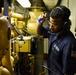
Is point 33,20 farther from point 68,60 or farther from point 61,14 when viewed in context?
point 68,60

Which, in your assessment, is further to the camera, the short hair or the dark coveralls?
the short hair

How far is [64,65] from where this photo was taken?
2119 millimetres

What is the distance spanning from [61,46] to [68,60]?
7.3 inches

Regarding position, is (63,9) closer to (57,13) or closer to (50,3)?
(57,13)

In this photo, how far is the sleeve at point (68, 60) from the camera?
209cm

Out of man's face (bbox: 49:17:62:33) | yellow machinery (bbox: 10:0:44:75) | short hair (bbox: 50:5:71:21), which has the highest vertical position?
short hair (bbox: 50:5:71:21)

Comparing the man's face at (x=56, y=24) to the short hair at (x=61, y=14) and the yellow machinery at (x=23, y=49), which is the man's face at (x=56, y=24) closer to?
the short hair at (x=61, y=14)

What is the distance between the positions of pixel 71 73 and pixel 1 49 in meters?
1.02

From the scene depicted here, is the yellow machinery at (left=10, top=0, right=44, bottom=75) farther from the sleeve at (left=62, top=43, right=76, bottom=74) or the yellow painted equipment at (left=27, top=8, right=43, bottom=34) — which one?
the yellow painted equipment at (left=27, top=8, right=43, bottom=34)

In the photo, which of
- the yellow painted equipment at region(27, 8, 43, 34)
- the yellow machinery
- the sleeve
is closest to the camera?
the sleeve

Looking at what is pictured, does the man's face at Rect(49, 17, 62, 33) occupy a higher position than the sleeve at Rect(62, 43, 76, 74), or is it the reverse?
the man's face at Rect(49, 17, 62, 33)

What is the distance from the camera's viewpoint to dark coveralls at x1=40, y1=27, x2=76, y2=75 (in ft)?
6.88

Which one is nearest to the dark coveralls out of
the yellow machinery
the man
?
the man

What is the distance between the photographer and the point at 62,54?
2178 mm
